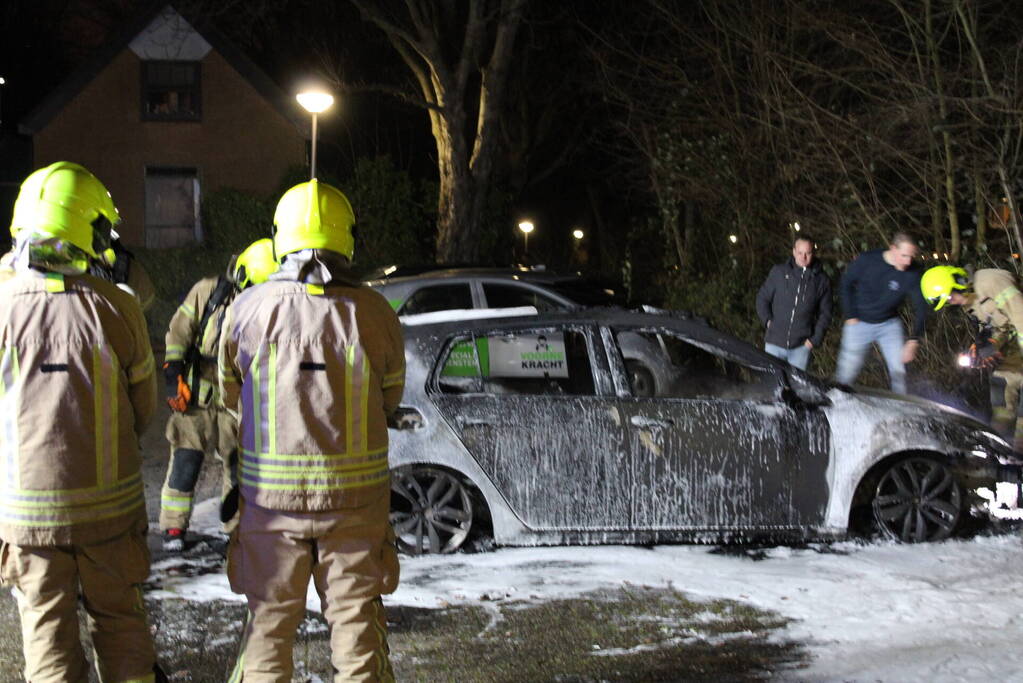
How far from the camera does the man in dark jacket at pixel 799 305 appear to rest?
9.47 metres

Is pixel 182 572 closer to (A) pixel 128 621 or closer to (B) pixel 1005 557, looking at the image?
(A) pixel 128 621

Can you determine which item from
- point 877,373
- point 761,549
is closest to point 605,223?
point 877,373

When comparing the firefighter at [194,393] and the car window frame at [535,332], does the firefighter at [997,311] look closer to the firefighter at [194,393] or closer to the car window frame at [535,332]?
the car window frame at [535,332]

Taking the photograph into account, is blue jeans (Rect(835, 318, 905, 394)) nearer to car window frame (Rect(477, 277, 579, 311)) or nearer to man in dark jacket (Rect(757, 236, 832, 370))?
man in dark jacket (Rect(757, 236, 832, 370))

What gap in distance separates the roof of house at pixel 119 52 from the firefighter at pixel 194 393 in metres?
22.3

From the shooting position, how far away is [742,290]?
15656 millimetres

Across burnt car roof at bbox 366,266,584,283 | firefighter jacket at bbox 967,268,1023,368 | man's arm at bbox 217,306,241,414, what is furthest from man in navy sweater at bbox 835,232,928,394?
man's arm at bbox 217,306,241,414

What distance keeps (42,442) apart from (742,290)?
12981 millimetres

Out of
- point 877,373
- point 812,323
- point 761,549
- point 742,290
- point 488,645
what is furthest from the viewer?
point 742,290

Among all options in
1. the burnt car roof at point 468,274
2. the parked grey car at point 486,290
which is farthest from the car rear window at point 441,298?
the burnt car roof at point 468,274

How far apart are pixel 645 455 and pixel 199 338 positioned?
8.17 ft

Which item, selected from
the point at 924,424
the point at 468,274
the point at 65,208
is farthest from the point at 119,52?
the point at 65,208

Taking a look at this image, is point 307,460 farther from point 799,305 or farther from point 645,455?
point 799,305

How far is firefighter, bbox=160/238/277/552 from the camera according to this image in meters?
6.27
